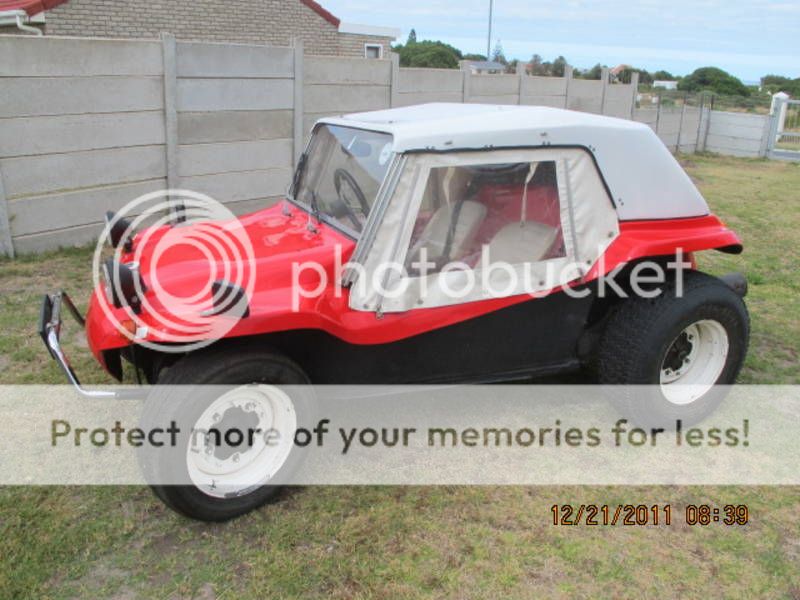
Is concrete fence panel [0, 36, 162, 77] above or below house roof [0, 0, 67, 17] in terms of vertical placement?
below

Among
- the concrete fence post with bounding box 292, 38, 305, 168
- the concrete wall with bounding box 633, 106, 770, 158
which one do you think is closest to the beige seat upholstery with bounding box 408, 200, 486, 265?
the concrete fence post with bounding box 292, 38, 305, 168

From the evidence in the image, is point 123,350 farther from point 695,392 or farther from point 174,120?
point 174,120

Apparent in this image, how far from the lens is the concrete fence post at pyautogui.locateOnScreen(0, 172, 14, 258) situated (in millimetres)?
5977

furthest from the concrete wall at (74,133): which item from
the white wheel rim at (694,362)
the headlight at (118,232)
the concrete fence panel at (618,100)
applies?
the concrete fence panel at (618,100)

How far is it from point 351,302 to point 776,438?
244 centimetres

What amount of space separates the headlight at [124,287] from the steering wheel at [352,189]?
101cm

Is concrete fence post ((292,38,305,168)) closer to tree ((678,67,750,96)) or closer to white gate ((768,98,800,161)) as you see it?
white gate ((768,98,800,161))

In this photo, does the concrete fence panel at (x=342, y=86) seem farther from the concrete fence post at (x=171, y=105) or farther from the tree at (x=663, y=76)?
the tree at (x=663, y=76)

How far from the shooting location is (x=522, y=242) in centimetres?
326

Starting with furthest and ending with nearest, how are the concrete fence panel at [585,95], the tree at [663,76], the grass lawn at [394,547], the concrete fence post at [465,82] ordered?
the tree at [663,76]
the concrete fence panel at [585,95]
the concrete fence post at [465,82]
the grass lawn at [394,547]

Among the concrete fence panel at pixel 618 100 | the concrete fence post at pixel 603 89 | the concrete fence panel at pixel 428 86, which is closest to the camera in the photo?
the concrete fence panel at pixel 428 86

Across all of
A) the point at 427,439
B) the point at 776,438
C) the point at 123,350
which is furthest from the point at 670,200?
the point at 123,350

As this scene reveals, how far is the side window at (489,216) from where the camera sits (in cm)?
305

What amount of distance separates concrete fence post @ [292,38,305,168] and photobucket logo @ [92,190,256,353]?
4.52 meters
